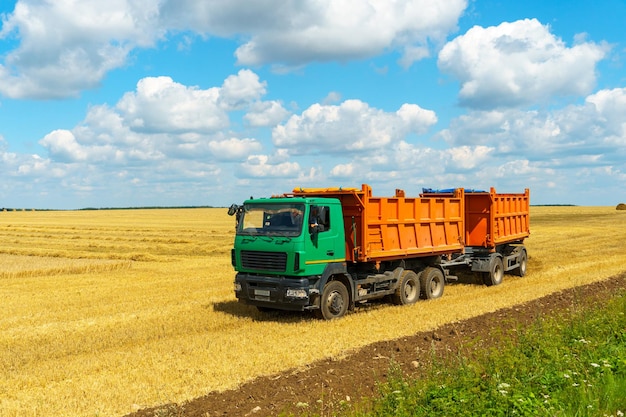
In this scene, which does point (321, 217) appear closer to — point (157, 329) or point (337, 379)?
point (157, 329)

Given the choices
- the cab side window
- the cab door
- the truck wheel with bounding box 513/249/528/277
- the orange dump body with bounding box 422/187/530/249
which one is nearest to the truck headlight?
the cab door

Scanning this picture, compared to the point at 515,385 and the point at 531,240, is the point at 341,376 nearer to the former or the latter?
the point at 515,385

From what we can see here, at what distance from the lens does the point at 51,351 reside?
10.9 m

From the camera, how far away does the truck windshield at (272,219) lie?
41.8ft

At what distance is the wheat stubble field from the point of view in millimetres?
8453

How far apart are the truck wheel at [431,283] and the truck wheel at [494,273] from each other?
103 inches

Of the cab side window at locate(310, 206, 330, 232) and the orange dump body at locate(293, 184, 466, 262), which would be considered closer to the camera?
the cab side window at locate(310, 206, 330, 232)

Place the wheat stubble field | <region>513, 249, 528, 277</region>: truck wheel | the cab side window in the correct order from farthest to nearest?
<region>513, 249, 528, 277</region>: truck wheel, the cab side window, the wheat stubble field

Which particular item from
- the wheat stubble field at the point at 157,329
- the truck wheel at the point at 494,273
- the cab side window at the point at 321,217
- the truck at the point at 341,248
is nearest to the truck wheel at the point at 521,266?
the wheat stubble field at the point at 157,329

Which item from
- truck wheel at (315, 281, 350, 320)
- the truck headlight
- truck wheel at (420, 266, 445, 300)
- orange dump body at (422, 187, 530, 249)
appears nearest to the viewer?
the truck headlight

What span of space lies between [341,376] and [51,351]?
5.68 metres

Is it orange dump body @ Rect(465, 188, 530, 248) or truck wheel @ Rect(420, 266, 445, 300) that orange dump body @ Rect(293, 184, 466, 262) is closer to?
truck wheel @ Rect(420, 266, 445, 300)

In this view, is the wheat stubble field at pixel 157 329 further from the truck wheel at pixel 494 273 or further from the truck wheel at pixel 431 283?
the truck wheel at pixel 431 283

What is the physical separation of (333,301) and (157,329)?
3794 mm
